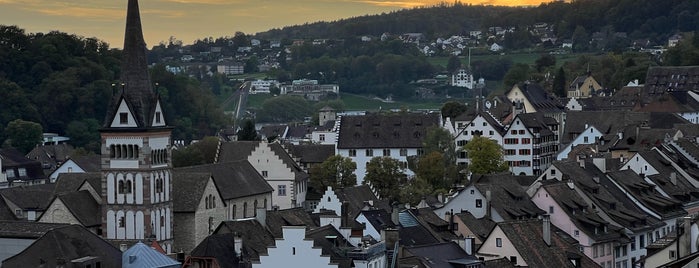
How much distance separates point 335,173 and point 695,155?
26.0 meters

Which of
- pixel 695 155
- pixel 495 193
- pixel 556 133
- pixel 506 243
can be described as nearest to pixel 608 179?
pixel 495 193

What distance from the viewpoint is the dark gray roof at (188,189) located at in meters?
98.8

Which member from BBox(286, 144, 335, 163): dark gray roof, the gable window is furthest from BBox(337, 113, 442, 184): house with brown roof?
the gable window

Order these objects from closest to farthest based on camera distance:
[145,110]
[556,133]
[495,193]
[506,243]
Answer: [506,243] → [145,110] → [495,193] → [556,133]

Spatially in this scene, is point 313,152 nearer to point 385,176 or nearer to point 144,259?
point 385,176

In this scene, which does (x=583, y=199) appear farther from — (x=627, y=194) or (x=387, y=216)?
(x=387, y=216)

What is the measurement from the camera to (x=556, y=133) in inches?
6442

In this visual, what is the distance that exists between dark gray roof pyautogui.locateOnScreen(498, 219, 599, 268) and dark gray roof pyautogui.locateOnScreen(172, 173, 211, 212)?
65.3 ft

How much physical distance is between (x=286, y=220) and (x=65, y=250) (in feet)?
49.2

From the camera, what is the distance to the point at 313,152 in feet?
486

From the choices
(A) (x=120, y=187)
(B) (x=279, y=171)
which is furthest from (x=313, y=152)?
(A) (x=120, y=187)

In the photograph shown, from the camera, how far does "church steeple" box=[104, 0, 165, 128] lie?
9700cm

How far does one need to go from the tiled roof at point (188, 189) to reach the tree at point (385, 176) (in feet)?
96.0

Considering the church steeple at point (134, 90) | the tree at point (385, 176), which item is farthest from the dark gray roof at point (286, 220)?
the tree at point (385, 176)
